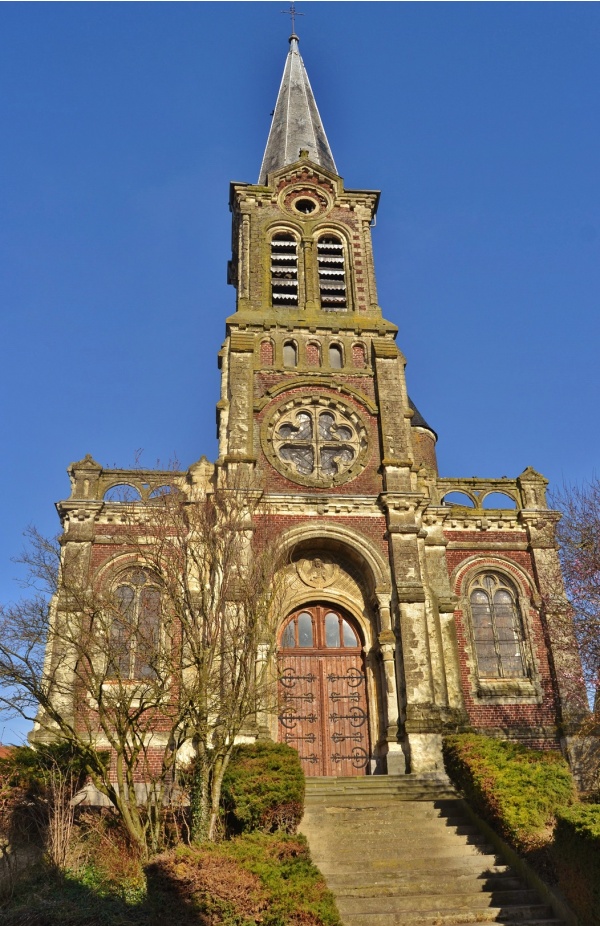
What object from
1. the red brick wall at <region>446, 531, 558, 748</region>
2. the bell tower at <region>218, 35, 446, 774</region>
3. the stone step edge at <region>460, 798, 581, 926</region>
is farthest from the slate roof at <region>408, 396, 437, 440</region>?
the stone step edge at <region>460, 798, 581, 926</region>

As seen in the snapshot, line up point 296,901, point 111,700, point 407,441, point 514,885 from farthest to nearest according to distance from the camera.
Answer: point 407,441 → point 111,700 → point 514,885 → point 296,901

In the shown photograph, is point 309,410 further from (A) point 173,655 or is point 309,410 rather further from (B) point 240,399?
(A) point 173,655

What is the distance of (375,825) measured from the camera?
14.3 metres

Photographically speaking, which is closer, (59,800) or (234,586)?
(59,800)

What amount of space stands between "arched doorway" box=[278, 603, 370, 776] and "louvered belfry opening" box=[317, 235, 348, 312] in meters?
10.4

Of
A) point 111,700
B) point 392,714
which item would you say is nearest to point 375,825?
point 392,714

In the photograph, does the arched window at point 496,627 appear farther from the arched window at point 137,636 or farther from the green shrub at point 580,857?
the green shrub at point 580,857

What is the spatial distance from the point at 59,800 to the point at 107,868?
1.52 meters

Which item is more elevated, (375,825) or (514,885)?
(375,825)

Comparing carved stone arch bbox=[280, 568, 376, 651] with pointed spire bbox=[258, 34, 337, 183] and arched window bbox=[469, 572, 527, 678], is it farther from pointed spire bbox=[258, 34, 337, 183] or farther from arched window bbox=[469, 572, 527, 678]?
pointed spire bbox=[258, 34, 337, 183]

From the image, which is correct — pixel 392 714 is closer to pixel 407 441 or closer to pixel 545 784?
pixel 545 784

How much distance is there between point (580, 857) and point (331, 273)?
64.5ft

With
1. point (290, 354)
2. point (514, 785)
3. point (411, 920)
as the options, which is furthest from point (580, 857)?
point (290, 354)

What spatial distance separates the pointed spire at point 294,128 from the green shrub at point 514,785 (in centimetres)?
2199
